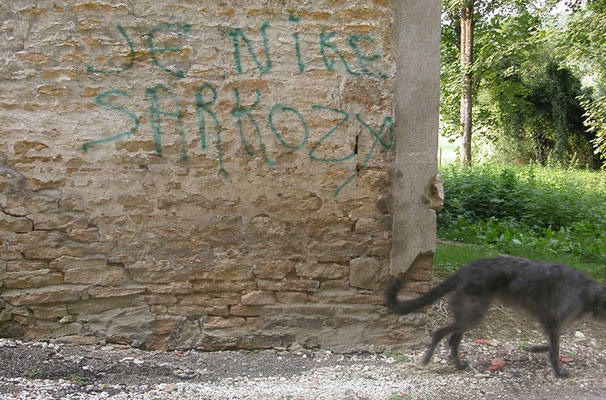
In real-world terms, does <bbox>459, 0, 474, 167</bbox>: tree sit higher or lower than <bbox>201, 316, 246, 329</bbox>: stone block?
higher

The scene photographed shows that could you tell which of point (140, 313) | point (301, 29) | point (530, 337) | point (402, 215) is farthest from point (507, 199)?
point (140, 313)

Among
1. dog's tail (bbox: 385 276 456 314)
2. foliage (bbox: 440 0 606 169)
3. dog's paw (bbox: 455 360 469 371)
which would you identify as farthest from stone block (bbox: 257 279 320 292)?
foliage (bbox: 440 0 606 169)

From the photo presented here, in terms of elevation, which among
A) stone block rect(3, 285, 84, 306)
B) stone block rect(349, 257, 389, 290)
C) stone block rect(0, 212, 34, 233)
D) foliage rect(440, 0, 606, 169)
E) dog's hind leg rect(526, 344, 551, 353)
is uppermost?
foliage rect(440, 0, 606, 169)

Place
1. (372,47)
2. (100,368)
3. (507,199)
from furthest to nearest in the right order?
(507,199) < (372,47) < (100,368)

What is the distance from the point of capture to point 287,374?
3957mm

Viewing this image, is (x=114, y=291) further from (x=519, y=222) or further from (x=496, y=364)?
(x=519, y=222)

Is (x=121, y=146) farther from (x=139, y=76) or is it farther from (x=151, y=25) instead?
(x=151, y=25)

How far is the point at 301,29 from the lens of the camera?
4.06 meters

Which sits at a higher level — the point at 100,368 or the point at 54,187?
the point at 54,187

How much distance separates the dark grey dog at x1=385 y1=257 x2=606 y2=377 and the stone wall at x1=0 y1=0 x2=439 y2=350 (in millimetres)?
505

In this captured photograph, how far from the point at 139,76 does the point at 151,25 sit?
379mm

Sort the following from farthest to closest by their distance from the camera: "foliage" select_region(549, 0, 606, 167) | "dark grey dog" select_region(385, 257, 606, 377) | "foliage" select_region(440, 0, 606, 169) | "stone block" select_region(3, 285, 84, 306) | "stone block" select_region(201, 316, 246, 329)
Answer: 1. "foliage" select_region(440, 0, 606, 169)
2. "foliage" select_region(549, 0, 606, 167)
3. "stone block" select_region(201, 316, 246, 329)
4. "stone block" select_region(3, 285, 84, 306)
5. "dark grey dog" select_region(385, 257, 606, 377)

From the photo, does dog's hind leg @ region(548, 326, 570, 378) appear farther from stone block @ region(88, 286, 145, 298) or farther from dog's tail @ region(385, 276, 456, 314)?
stone block @ region(88, 286, 145, 298)

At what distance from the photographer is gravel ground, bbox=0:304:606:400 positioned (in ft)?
11.8
